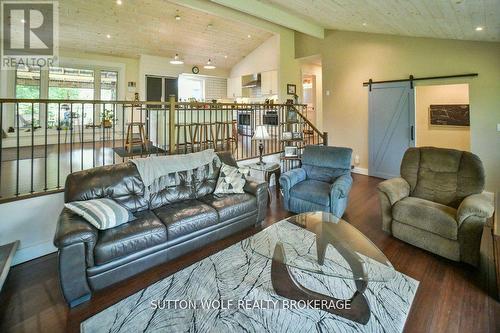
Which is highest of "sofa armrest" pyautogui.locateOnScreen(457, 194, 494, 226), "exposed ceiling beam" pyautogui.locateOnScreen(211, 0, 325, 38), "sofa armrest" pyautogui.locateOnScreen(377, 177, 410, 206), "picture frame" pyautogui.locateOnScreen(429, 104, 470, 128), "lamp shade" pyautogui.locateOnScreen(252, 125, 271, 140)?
"exposed ceiling beam" pyautogui.locateOnScreen(211, 0, 325, 38)

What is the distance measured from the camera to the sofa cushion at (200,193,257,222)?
300 cm

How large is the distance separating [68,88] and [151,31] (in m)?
3.07

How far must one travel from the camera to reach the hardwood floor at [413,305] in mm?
1891

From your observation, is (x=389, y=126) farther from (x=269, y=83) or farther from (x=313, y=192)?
(x=269, y=83)

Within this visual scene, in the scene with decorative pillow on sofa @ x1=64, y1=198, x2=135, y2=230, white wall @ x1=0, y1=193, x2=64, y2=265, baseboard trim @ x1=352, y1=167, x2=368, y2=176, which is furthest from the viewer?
baseboard trim @ x1=352, y1=167, x2=368, y2=176

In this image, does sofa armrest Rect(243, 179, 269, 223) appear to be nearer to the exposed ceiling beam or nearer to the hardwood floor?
the hardwood floor

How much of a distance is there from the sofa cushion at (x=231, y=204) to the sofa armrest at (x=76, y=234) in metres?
1.22

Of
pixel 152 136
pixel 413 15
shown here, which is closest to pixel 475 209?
pixel 413 15

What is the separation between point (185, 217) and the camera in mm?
2686

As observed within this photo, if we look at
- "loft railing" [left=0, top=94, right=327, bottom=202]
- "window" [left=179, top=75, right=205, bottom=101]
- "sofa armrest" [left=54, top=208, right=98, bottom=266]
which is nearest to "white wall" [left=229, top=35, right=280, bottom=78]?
"window" [left=179, top=75, right=205, bottom=101]

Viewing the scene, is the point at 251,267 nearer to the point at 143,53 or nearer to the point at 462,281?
the point at 462,281

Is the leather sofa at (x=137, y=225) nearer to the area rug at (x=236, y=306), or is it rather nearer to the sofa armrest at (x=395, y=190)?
the area rug at (x=236, y=306)

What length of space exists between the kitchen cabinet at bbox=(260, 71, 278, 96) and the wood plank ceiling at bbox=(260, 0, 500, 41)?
246cm

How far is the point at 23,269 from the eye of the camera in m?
2.55
